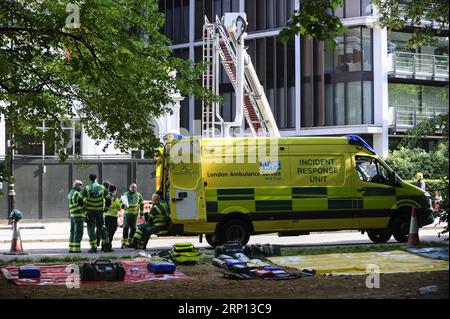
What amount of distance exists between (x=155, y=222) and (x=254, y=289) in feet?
25.5

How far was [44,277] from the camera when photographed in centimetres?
1132

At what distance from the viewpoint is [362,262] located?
12.8 metres

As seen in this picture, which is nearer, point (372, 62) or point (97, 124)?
point (97, 124)

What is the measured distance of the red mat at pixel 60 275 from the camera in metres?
10.7

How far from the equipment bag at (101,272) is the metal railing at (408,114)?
33532 millimetres

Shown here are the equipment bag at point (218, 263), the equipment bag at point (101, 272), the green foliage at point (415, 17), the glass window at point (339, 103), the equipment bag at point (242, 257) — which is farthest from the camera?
the glass window at point (339, 103)

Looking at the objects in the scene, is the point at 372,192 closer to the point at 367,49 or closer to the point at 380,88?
the point at 380,88

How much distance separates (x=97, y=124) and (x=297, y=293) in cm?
562

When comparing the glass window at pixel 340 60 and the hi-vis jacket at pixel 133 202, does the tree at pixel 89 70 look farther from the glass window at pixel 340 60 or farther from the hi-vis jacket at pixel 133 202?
the glass window at pixel 340 60

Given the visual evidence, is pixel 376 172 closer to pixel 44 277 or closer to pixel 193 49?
pixel 44 277

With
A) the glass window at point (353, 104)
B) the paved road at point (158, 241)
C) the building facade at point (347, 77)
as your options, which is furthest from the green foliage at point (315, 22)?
the glass window at point (353, 104)

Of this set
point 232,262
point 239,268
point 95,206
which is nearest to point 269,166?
point 95,206

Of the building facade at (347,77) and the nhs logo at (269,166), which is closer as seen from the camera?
the nhs logo at (269,166)

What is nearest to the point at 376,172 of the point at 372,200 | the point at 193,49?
the point at 372,200
